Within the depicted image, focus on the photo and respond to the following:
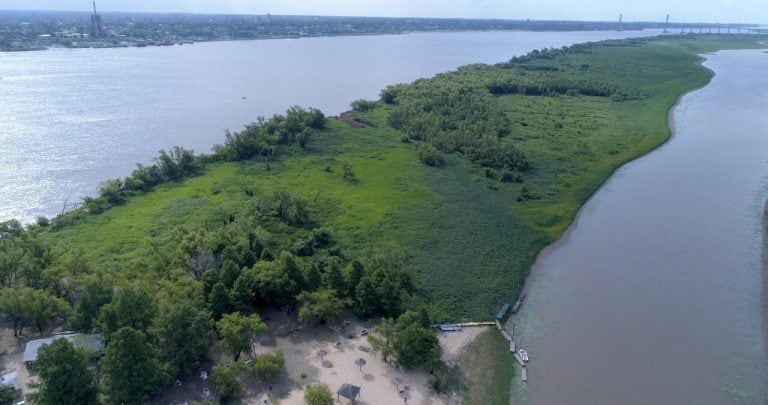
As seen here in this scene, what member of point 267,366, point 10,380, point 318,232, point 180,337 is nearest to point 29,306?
point 10,380

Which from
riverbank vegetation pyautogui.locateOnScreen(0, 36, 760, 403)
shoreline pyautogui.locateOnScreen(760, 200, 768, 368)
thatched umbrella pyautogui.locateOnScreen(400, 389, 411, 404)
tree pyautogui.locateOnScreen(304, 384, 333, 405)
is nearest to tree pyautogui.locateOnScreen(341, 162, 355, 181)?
riverbank vegetation pyautogui.locateOnScreen(0, 36, 760, 403)

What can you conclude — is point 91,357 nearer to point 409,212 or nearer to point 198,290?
point 198,290

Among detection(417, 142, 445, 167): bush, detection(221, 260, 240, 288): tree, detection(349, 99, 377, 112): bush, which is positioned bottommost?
detection(221, 260, 240, 288): tree

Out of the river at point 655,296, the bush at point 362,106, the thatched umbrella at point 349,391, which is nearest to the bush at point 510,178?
the river at point 655,296

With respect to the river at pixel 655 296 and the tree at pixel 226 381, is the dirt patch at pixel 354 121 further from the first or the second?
the tree at pixel 226 381

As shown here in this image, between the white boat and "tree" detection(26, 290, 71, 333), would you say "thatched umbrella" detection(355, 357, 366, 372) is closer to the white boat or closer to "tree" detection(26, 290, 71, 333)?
the white boat

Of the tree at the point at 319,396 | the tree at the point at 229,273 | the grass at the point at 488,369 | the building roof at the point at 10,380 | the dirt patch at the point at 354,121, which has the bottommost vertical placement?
the grass at the point at 488,369

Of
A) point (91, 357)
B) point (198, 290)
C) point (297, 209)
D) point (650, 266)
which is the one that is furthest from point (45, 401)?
point (650, 266)
